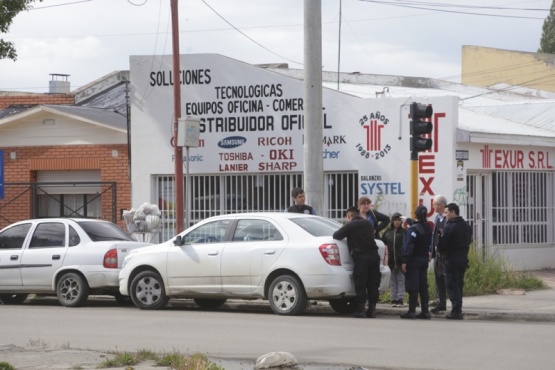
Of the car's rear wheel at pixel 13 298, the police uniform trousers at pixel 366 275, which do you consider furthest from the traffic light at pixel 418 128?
the car's rear wheel at pixel 13 298

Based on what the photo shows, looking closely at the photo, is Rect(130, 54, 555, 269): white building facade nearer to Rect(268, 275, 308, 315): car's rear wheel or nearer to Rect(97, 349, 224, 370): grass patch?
Rect(268, 275, 308, 315): car's rear wheel

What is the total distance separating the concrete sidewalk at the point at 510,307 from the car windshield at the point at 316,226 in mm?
1555

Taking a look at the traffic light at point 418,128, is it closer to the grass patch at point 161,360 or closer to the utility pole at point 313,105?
the utility pole at point 313,105

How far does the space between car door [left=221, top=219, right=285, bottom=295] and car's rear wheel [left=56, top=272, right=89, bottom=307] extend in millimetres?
2753

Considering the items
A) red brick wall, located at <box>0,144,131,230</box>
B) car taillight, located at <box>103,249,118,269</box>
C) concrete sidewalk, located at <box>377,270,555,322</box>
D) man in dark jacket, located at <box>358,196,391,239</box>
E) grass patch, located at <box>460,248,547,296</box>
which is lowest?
concrete sidewalk, located at <box>377,270,555,322</box>

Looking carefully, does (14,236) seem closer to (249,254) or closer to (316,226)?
(249,254)

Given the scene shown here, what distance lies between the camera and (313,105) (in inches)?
731

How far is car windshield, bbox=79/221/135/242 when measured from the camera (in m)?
18.1

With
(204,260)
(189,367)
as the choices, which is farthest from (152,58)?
(189,367)

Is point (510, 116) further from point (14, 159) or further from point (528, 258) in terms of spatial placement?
point (14, 159)

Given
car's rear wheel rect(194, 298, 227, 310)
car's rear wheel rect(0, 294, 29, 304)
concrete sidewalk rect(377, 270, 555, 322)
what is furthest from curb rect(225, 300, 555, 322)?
car's rear wheel rect(0, 294, 29, 304)

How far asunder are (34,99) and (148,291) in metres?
12.2

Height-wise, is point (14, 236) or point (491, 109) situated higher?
point (491, 109)

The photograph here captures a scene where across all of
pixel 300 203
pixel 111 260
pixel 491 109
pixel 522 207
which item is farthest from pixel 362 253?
pixel 491 109
